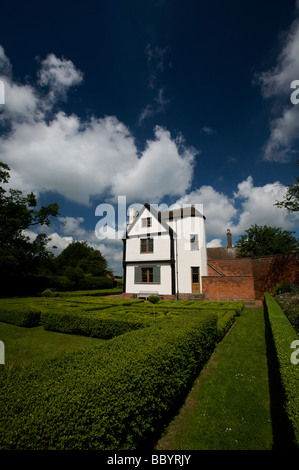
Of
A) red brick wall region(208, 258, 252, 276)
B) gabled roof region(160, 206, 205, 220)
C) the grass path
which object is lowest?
the grass path

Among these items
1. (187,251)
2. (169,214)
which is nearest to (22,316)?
(187,251)

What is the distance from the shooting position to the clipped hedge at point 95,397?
1.97 m

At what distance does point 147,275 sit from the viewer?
21516mm

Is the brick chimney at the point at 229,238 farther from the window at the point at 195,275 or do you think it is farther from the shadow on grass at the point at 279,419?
the shadow on grass at the point at 279,419

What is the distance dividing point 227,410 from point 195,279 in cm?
1660

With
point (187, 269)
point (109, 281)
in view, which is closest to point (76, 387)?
point (187, 269)

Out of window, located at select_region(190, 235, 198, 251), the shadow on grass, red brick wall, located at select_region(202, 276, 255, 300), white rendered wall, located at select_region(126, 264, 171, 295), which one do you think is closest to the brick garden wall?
red brick wall, located at select_region(202, 276, 255, 300)

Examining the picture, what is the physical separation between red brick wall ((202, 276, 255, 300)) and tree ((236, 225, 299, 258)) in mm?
17954

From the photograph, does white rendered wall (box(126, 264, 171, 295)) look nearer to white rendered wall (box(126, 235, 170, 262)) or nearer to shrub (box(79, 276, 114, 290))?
white rendered wall (box(126, 235, 170, 262))

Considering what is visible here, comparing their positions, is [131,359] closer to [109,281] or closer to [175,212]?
[175,212]

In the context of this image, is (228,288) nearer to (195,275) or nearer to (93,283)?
(195,275)

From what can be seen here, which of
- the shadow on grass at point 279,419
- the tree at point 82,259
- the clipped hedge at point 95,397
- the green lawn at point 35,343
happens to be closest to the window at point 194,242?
the green lawn at point 35,343

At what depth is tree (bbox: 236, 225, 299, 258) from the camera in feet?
109
